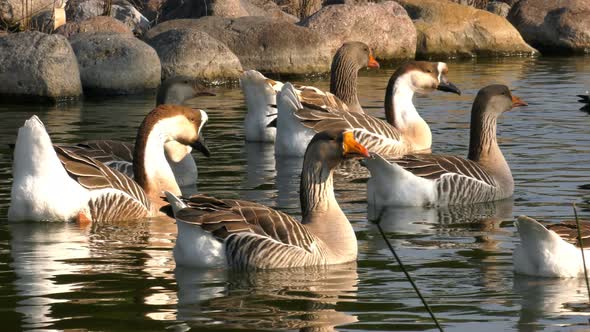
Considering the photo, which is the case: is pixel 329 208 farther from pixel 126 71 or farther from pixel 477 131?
pixel 126 71

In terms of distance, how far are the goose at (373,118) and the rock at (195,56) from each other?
23.7ft

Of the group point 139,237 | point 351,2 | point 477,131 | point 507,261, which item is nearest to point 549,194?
point 477,131

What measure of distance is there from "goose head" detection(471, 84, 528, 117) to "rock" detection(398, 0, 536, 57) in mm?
17202

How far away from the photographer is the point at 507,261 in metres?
9.62

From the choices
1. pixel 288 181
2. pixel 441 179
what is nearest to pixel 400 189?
pixel 441 179

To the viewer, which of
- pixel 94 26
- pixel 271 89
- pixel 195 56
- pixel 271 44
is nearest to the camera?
pixel 271 89

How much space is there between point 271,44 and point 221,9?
10.5 ft

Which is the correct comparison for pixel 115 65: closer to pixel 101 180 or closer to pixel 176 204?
pixel 101 180

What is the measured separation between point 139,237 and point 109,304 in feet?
8.37

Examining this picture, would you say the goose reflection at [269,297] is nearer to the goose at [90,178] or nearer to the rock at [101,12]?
the goose at [90,178]

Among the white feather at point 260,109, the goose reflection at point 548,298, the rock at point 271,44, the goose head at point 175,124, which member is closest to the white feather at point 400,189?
the goose head at point 175,124

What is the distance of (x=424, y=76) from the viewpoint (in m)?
16.4

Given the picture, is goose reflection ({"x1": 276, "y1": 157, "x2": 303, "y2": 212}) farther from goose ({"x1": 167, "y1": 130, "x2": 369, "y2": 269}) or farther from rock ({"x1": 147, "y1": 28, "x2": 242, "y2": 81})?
rock ({"x1": 147, "y1": 28, "x2": 242, "y2": 81})

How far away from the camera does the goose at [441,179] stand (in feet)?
40.0
